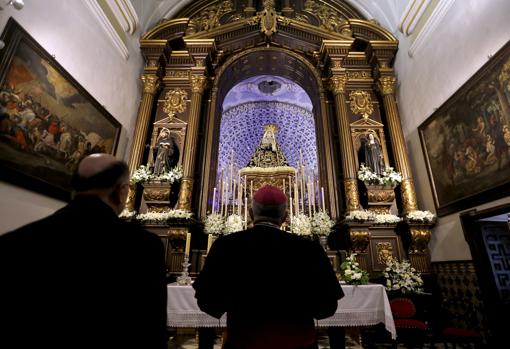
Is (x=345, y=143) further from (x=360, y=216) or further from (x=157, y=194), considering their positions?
(x=157, y=194)

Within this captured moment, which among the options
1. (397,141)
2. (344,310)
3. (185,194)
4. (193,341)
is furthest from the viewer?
(397,141)

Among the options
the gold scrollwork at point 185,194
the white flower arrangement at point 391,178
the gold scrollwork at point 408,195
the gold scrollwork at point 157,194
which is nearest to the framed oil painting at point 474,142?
the gold scrollwork at point 408,195

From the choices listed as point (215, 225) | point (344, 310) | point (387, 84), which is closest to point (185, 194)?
point (215, 225)

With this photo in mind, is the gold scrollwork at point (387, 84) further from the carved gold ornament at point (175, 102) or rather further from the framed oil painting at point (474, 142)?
the carved gold ornament at point (175, 102)

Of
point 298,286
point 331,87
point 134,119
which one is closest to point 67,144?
point 134,119

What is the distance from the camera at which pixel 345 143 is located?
654cm

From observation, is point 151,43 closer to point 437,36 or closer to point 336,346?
point 437,36

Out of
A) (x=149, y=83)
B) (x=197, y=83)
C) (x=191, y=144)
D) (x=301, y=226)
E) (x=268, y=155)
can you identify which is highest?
(x=197, y=83)

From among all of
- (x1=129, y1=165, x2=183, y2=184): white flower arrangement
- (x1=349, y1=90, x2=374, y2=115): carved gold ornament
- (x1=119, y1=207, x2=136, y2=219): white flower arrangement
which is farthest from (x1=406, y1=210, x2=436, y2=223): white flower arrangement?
(x1=119, y1=207, x2=136, y2=219): white flower arrangement

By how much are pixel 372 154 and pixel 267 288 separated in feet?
18.2

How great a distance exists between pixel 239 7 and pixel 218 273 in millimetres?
9378

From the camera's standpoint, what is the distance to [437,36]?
559cm

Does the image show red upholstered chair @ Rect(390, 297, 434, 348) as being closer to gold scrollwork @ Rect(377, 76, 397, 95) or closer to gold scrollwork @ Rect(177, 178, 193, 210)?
gold scrollwork @ Rect(177, 178, 193, 210)

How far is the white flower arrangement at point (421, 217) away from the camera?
17.0 feet
